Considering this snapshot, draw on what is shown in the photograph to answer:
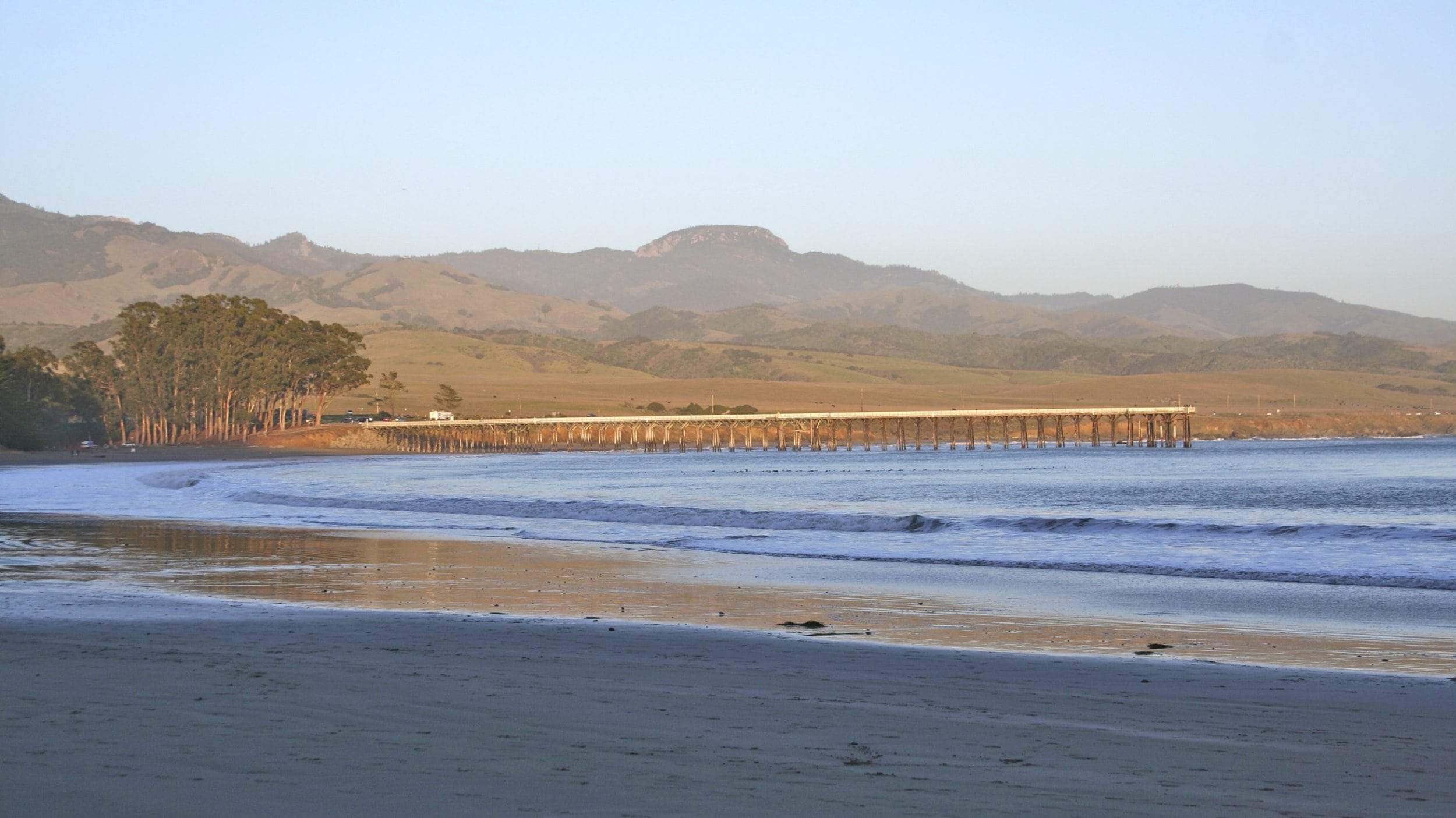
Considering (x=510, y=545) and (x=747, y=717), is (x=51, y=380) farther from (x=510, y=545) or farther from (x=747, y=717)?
(x=747, y=717)

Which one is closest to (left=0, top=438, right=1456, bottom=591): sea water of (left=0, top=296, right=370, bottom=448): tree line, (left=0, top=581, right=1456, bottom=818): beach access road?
(left=0, top=581, right=1456, bottom=818): beach access road

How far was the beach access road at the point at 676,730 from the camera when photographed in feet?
22.5

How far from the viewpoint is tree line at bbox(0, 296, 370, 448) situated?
121562 mm

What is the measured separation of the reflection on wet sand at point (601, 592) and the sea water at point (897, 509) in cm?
365

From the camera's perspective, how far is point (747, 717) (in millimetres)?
9125

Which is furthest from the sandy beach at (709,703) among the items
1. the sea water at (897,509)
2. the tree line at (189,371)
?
the tree line at (189,371)

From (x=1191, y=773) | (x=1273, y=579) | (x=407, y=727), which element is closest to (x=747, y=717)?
(x=407, y=727)

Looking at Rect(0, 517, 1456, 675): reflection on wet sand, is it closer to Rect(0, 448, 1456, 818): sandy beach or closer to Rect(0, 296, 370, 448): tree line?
Rect(0, 448, 1456, 818): sandy beach

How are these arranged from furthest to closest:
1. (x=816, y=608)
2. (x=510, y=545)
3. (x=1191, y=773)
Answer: (x=510, y=545) → (x=816, y=608) → (x=1191, y=773)

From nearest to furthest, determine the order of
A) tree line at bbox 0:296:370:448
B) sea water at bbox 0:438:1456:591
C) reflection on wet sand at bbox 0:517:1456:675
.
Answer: reflection on wet sand at bbox 0:517:1456:675 → sea water at bbox 0:438:1456:591 → tree line at bbox 0:296:370:448

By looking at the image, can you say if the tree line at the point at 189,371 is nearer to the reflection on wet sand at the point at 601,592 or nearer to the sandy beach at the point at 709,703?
the reflection on wet sand at the point at 601,592

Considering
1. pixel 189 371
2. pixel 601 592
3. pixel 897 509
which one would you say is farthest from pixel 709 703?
pixel 189 371

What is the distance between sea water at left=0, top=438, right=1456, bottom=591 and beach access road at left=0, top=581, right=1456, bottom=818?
10.6 m

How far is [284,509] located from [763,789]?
33525 mm
